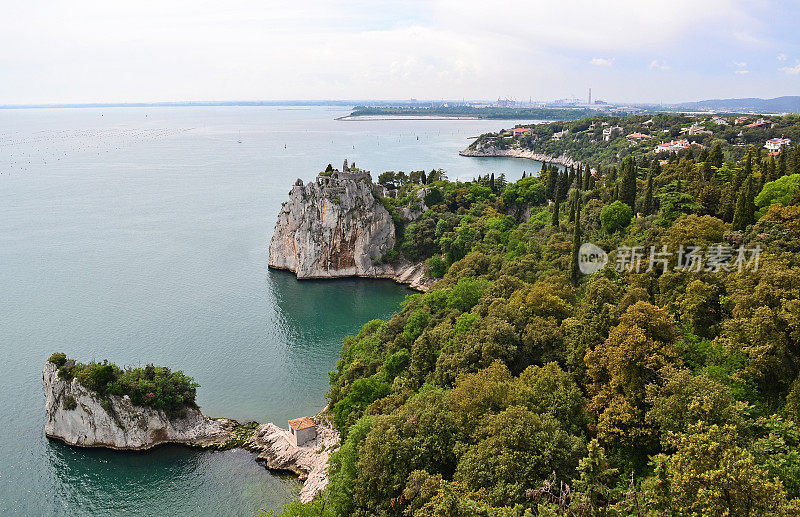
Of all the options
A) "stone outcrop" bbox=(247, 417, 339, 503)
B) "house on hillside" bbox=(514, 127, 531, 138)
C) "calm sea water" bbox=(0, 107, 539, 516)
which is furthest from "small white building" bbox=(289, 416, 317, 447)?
"house on hillside" bbox=(514, 127, 531, 138)

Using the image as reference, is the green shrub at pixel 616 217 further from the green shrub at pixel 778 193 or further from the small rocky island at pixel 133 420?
the small rocky island at pixel 133 420

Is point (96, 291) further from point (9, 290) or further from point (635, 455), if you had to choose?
point (635, 455)

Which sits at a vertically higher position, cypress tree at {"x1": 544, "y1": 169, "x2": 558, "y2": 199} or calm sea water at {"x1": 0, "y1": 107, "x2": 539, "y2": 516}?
cypress tree at {"x1": 544, "y1": 169, "x2": 558, "y2": 199}

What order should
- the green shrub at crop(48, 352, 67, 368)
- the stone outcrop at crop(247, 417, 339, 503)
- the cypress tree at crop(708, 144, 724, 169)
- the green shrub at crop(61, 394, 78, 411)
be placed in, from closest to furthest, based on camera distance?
the stone outcrop at crop(247, 417, 339, 503)
the green shrub at crop(61, 394, 78, 411)
the green shrub at crop(48, 352, 67, 368)
the cypress tree at crop(708, 144, 724, 169)

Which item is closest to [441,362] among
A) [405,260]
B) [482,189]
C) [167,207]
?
[405,260]

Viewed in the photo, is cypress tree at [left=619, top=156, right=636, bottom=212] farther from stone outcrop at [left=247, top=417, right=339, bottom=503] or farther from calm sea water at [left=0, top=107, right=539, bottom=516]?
stone outcrop at [left=247, top=417, right=339, bottom=503]

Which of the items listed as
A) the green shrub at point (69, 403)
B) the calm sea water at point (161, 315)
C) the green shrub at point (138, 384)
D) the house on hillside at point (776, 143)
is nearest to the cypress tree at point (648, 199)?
the calm sea water at point (161, 315)
